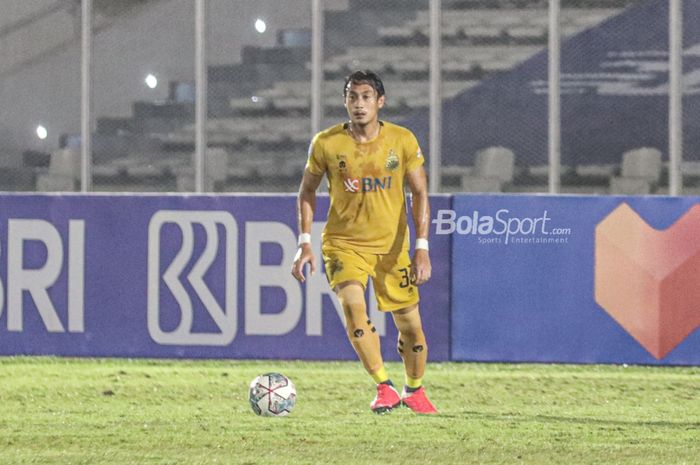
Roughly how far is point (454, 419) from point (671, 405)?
1.82 meters

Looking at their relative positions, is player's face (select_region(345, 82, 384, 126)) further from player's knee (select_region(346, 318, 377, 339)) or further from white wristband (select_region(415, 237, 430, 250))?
player's knee (select_region(346, 318, 377, 339))

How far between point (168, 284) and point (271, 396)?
394 centimetres

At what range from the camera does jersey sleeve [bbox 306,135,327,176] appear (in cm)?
962

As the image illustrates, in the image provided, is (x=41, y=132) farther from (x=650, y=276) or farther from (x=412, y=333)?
(x=412, y=333)

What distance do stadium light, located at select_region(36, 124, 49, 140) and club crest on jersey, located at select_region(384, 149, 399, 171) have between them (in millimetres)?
9412

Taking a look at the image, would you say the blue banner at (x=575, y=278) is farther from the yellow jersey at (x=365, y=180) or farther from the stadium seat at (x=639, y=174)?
the stadium seat at (x=639, y=174)

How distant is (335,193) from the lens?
9.66 metres

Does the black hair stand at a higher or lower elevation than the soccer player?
higher

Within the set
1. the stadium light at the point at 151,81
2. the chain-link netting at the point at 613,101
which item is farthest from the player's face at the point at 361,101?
the stadium light at the point at 151,81

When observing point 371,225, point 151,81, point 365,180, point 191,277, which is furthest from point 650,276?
point 151,81

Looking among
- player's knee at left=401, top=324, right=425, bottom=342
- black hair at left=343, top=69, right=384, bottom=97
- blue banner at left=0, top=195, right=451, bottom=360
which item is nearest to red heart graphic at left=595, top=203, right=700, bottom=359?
blue banner at left=0, top=195, right=451, bottom=360

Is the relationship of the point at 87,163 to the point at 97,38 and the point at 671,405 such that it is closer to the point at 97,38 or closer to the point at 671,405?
the point at 97,38

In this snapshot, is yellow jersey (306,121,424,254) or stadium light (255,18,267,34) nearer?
yellow jersey (306,121,424,254)

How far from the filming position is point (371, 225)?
962 centimetres
